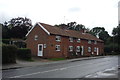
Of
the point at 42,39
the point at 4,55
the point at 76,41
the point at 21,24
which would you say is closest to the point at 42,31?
the point at 42,39

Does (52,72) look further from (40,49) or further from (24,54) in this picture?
(40,49)

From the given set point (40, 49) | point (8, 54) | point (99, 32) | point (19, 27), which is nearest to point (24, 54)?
point (8, 54)

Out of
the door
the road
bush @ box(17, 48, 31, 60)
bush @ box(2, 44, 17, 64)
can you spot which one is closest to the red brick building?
the door

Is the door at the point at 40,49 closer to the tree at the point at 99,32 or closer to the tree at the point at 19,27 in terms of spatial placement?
the tree at the point at 19,27

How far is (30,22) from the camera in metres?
74.2

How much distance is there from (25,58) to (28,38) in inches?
460

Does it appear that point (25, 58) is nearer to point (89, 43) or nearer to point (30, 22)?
point (89, 43)

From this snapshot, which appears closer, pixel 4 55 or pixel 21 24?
pixel 4 55

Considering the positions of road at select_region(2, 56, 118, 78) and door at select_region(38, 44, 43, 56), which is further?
door at select_region(38, 44, 43, 56)

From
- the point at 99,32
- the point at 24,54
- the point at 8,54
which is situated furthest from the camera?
the point at 99,32

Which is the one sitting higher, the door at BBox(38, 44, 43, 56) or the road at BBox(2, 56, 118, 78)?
the door at BBox(38, 44, 43, 56)

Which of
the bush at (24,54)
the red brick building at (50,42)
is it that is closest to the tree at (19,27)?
the red brick building at (50,42)

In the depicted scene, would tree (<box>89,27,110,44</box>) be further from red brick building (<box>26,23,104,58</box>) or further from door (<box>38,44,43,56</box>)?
door (<box>38,44,43,56</box>)

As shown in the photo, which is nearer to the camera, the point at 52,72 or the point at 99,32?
the point at 52,72
